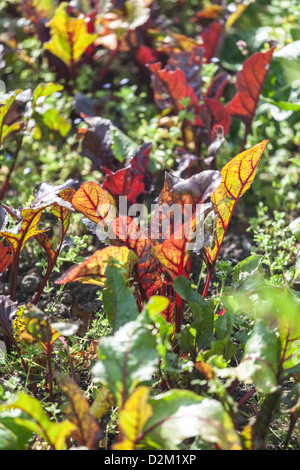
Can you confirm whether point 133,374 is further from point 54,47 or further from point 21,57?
point 21,57

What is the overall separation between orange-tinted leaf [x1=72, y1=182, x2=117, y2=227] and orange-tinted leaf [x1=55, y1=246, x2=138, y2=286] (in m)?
0.14

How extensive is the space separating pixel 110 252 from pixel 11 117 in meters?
0.99

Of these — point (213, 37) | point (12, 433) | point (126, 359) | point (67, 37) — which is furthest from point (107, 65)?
point (12, 433)

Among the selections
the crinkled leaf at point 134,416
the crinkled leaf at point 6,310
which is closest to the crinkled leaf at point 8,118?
the crinkled leaf at point 6,310

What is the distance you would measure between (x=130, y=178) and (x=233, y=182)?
1.57 feet

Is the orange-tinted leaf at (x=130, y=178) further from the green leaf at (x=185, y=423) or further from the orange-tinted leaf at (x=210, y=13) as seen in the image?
the orange-tinted leaf at (x=210, y=13)

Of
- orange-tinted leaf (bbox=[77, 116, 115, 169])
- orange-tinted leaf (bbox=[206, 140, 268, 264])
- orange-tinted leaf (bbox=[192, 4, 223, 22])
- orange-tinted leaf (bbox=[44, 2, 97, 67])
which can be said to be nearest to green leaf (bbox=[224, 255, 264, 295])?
orange-tinted leaf (bbox=[206, 140, 268, 264])

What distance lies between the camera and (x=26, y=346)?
1.62 meters

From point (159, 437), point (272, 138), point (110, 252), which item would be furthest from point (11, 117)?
point (159, 437)

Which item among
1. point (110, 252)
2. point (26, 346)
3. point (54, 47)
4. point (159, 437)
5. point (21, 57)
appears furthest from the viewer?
point (21, 57)

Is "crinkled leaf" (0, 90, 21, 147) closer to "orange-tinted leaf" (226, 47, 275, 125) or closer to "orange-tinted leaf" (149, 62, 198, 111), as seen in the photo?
"orange-tinted leaf" (149, 62, 198, 111)

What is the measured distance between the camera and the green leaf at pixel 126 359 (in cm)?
128

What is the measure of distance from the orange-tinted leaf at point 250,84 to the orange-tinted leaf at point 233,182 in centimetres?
76

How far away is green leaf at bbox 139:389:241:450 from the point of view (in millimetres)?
1165
